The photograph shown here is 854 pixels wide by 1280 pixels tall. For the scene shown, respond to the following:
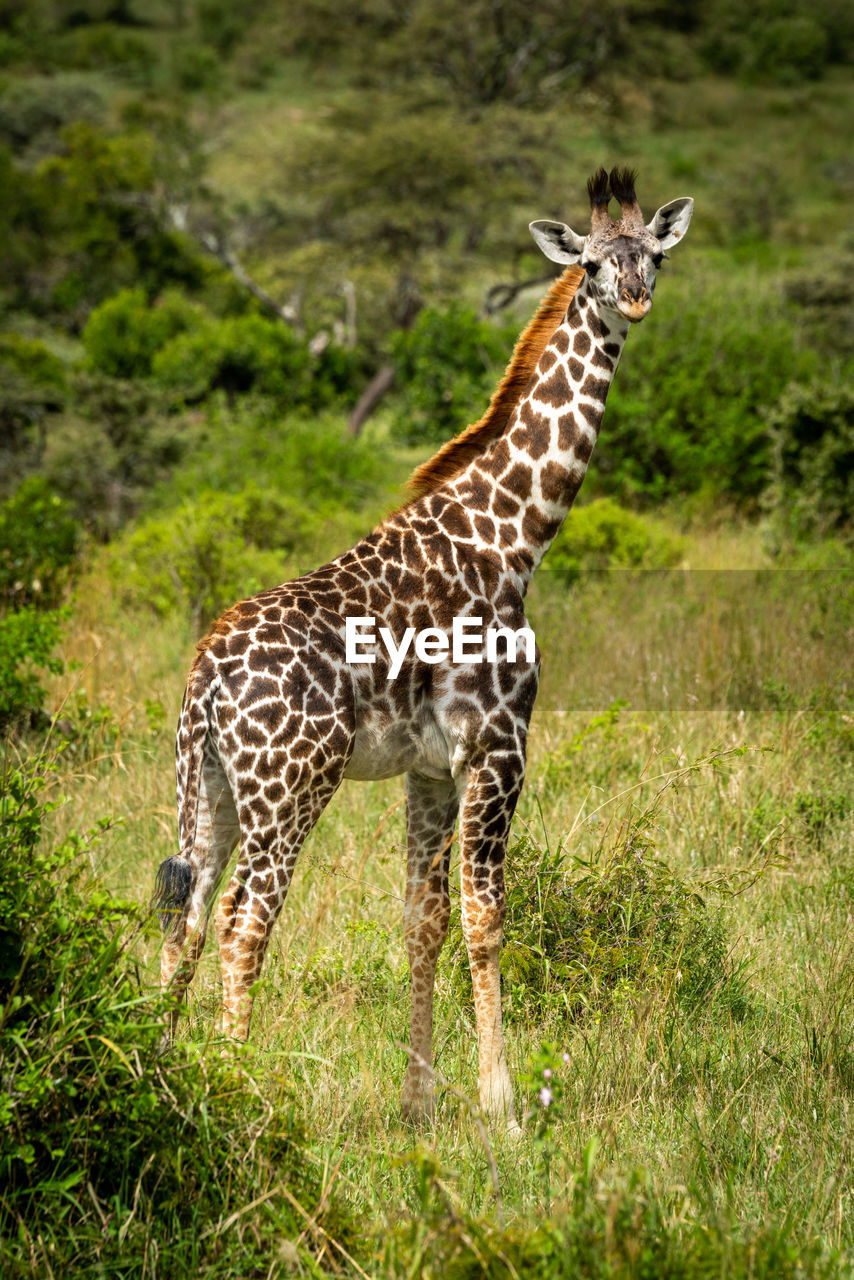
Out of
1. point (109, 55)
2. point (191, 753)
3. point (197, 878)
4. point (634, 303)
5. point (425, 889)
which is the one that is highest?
point (109, 55)

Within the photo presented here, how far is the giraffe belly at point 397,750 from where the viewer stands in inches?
167

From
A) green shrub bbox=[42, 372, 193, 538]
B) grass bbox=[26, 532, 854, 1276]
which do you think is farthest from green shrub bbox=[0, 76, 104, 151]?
grass bbox=[26, 532, 854, 1276]

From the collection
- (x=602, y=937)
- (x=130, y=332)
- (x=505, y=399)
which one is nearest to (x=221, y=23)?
(x=130, y=332)

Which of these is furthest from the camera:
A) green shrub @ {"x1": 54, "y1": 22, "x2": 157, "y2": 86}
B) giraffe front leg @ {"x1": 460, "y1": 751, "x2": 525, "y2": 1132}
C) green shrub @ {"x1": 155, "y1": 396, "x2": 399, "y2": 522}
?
green shrub @ {"x1": 54, "y1": 22, "x2": 157, "y2": 86}

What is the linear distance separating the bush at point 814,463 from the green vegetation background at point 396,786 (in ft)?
0.19

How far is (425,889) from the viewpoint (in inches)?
183

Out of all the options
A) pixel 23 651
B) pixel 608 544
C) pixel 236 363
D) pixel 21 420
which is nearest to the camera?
pixel 23 651

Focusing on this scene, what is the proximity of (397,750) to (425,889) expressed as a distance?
0.63 metres

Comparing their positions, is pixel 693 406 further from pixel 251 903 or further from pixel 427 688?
pixel 251 903

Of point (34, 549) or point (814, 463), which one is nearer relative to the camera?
point (34, 549)

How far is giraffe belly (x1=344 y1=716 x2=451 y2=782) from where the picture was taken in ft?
13.9

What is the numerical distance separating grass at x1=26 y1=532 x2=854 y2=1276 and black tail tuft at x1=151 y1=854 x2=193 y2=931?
399mm

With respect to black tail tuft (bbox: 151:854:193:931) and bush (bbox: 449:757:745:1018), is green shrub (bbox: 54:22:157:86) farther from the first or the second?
black tail tuft (bbox: 151:854:193:931)

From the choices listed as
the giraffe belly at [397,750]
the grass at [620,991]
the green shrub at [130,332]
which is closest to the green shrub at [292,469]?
the grass at [620,991]
